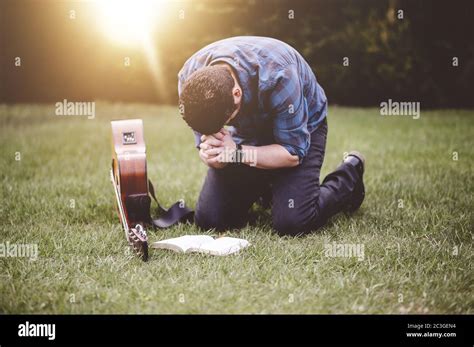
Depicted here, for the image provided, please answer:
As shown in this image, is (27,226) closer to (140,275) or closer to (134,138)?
(134,138)

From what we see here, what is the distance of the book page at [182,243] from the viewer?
2887mm

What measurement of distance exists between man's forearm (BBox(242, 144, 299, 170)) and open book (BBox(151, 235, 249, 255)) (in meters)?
0.43

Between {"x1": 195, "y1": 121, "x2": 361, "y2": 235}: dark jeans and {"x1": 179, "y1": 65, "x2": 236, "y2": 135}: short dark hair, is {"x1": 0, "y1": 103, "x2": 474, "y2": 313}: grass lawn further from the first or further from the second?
{"x1": 179, "y1": 65, "x2": 236, "y2": 135}: short dark hair

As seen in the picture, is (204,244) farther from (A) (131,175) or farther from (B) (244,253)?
(A) (131,175)

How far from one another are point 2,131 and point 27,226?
157 inches

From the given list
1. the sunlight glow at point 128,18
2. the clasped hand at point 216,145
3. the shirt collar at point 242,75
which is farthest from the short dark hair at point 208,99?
the sunlight glow at point 128,18

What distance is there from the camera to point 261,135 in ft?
10.7

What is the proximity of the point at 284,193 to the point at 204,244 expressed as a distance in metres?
0.60

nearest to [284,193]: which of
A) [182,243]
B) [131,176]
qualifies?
[182,243]

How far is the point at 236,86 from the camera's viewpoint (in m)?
2.75

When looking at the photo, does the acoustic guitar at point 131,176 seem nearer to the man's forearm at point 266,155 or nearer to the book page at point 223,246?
the book page at point 223,246

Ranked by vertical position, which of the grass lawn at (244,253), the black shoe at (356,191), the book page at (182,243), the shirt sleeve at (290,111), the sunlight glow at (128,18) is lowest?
the grass lawn at (244,253)

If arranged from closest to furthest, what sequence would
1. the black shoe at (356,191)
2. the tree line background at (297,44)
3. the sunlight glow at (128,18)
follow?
the black shoe at (356,191), the tree line background at (297,44), the sunlight glow at (128,18)
